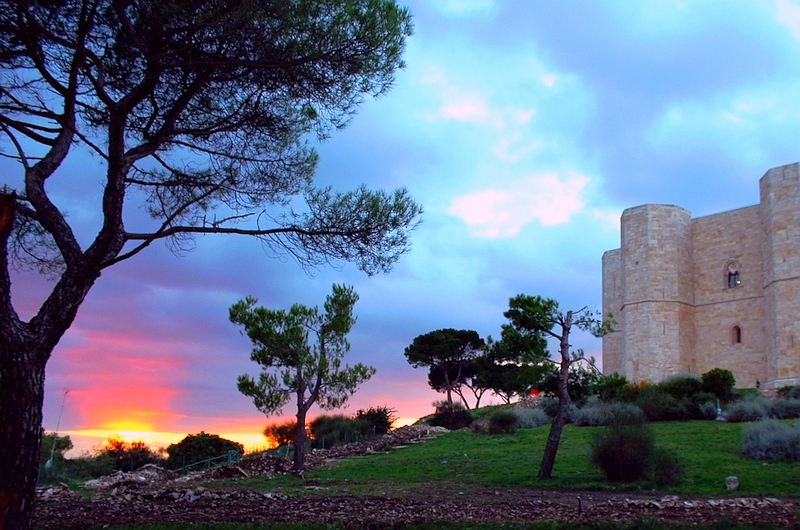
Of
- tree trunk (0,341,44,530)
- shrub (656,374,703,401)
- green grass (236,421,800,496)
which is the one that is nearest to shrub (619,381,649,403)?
shrub (656,374,703,401)

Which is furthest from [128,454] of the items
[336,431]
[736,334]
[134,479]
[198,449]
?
[736,334]

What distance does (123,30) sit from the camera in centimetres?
794

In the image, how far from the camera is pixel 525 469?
13406 mm

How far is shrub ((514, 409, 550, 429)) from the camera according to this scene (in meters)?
22.7

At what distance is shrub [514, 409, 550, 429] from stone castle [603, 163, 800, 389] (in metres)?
8.81

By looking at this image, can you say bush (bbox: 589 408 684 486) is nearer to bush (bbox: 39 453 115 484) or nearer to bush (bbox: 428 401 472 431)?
bush (bbox: 39 453 115 484)

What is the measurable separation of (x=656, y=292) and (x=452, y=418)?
10647 mm

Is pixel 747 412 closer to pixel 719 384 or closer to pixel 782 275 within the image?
pixel 719 384

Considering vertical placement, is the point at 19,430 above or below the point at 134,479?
above

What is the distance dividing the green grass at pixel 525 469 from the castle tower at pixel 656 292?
37.7 feet

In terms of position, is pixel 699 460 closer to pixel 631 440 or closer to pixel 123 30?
pixel 631 440

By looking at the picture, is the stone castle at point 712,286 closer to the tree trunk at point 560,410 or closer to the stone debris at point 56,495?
the tree trunk at point 560,410

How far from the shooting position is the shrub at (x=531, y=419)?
894 inches

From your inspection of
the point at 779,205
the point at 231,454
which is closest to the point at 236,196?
the point at 231,454
